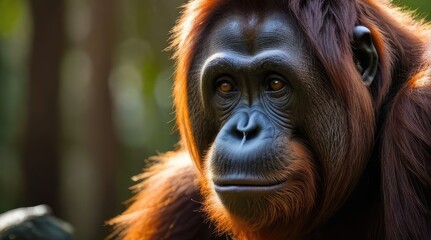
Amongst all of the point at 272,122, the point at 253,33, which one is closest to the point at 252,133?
the point at 272,122

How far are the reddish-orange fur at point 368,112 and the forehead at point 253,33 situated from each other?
0.07 m

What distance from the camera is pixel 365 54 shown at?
5188mm

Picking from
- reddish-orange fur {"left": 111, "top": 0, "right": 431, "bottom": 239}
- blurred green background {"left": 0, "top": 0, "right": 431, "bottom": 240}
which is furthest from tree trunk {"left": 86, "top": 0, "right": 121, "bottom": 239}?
reddish-orange fur {"left": 111, "top": 0, "right": 431, "bottom": 239}

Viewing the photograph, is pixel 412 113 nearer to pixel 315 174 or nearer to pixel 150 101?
pixel 315 174

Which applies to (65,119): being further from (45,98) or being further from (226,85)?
(226,85)

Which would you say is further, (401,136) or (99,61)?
(99,61)

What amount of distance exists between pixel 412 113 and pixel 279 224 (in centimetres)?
99

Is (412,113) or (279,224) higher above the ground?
(412,113)

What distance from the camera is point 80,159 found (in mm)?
22625

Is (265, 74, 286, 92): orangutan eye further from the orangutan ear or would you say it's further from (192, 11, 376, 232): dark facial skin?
the orangutan ear

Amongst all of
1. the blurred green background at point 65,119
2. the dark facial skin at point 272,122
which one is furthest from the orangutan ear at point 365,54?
the blurred green background at point 65,119

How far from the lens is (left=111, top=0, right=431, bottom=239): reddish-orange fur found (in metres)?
4.86

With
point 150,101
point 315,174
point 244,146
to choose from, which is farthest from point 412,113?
point 150,101

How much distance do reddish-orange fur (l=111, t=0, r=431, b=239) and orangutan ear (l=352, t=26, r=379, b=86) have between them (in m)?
0.05
